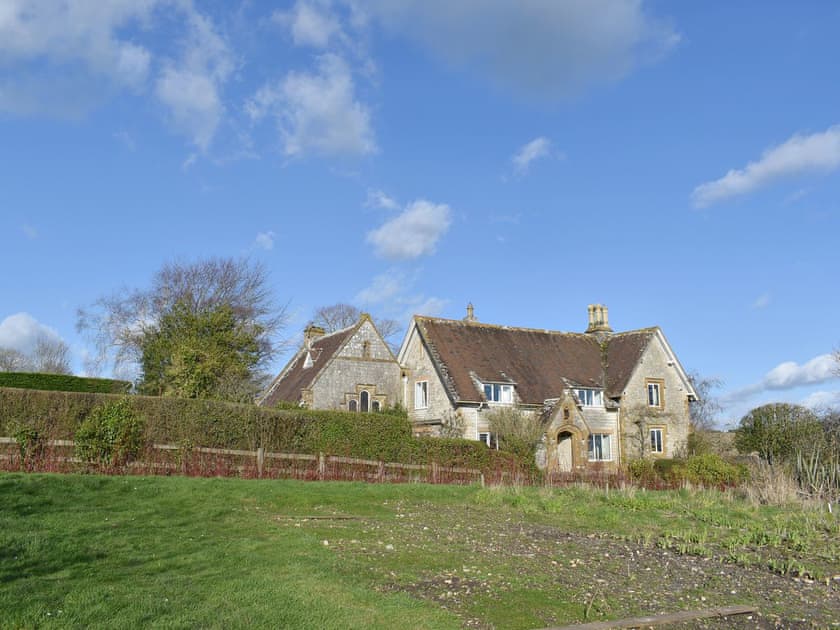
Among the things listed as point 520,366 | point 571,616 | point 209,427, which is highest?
point 520,366

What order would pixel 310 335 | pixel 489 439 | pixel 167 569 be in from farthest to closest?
pixel 310 335 → pixel 489 439 → pixel 167 569

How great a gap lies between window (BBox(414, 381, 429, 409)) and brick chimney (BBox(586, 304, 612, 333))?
14.4 m

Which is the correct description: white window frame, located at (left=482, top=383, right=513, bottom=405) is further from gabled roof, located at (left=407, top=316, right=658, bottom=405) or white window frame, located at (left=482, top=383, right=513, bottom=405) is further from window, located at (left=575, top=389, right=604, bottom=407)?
window, located at (left=575, top=389, right=604, bottom=407)

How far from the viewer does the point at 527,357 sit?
4353 cm

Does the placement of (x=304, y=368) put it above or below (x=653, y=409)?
above

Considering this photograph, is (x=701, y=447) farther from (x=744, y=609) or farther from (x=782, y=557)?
(x=744, y=609)

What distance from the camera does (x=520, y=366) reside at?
1663 inches

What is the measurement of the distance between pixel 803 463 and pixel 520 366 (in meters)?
19.0

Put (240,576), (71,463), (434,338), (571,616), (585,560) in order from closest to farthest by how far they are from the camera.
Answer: (571,616) → (240,576) → (585,560) → (71,463) → (434,338)

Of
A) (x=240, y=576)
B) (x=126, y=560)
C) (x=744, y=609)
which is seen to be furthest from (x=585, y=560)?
(x=126, y=560)

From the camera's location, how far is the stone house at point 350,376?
41.2 meters

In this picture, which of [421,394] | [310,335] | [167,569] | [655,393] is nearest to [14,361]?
[310,335]

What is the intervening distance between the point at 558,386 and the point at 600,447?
14.3ft

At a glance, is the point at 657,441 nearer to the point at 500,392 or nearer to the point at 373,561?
the point at 500,392
